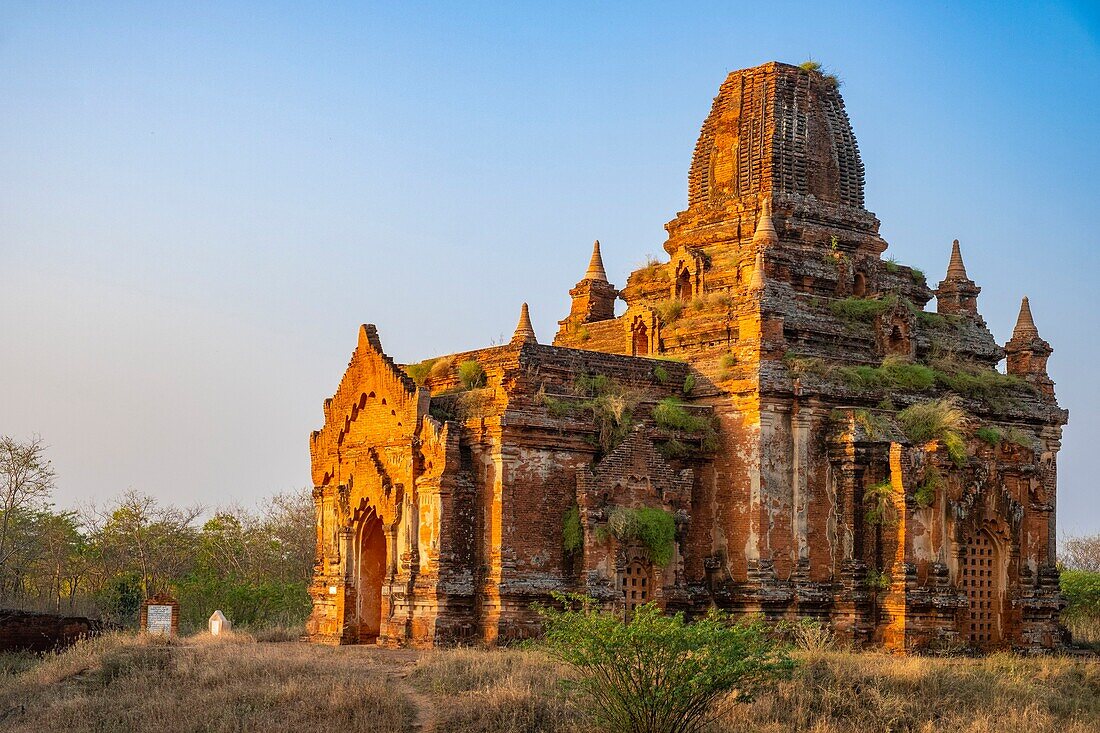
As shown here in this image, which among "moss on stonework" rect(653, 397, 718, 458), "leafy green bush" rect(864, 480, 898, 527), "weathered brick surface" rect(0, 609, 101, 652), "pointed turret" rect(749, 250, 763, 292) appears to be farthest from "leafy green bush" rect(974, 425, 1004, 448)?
"weathered brick surface" rect(0, 609, 101, 652)

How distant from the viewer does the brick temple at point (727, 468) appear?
24.5m

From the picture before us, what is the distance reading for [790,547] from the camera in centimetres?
2512

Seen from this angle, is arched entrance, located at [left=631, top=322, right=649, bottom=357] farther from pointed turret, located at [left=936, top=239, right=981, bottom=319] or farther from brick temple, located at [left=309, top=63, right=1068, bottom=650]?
pointed turret, located at [left=936, top=239, right=981, bottom=319]

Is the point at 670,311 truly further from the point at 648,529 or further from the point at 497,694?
the point at 497,694

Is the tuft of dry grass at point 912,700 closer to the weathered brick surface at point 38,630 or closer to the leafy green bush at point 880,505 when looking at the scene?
the leafy green bush at point 880,505

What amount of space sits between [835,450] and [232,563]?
2329cm

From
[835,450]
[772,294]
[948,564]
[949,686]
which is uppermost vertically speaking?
[772,294]

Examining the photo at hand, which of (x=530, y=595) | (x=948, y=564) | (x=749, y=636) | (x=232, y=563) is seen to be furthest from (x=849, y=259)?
(x=232, y=563)

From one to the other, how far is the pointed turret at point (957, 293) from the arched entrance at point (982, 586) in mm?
5745

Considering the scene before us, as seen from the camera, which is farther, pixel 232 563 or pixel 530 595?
pixel 232 563

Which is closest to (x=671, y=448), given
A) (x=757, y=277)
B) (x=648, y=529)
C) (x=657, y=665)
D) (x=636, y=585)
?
(x=648, y=529)

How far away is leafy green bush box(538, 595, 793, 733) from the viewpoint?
17812mm

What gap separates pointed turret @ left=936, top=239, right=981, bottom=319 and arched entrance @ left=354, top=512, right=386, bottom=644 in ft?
41.2

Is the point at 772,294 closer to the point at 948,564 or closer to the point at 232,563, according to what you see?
the point at 948,564
